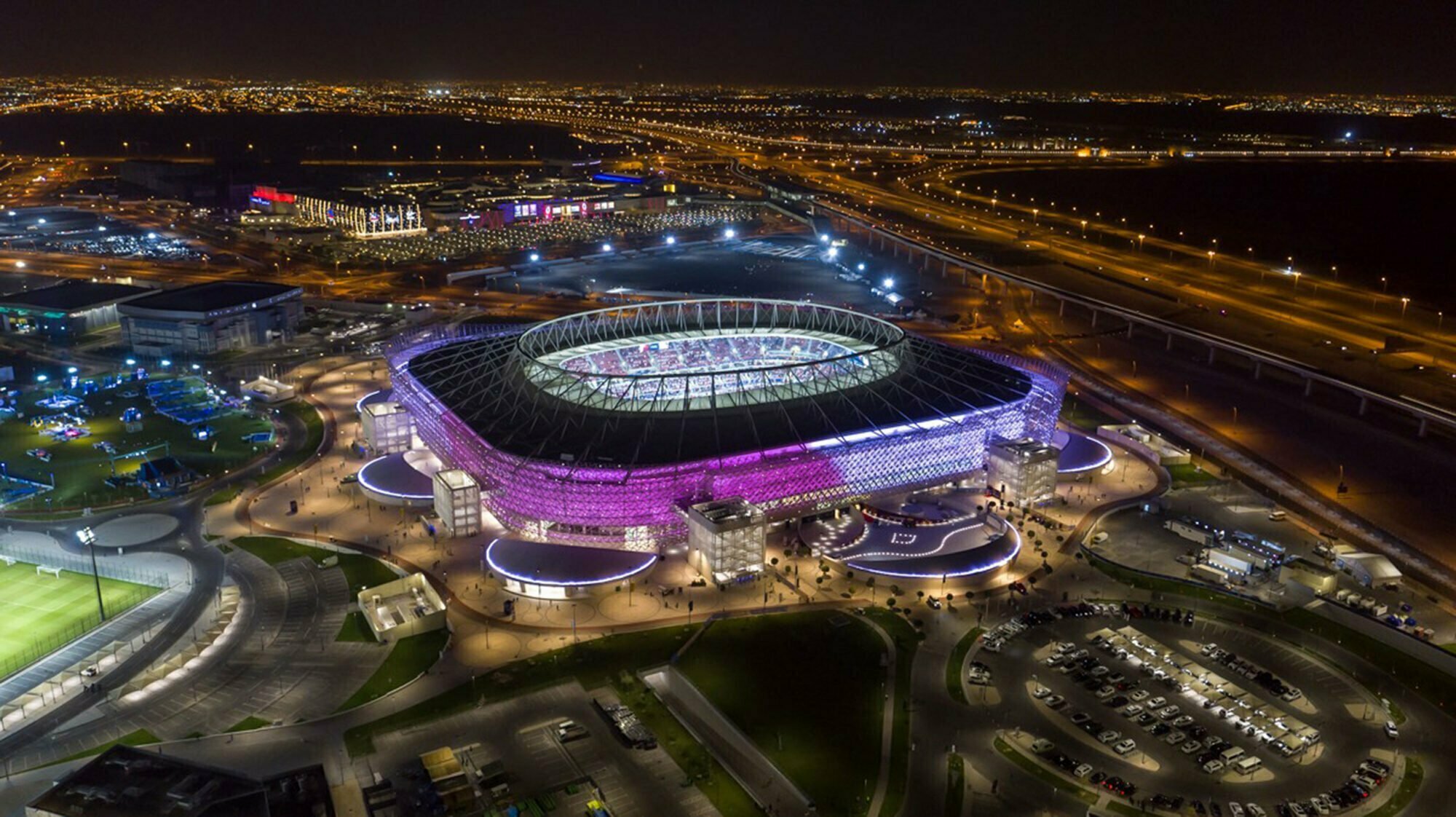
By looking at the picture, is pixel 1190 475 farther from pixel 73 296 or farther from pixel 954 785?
pixel 73 296

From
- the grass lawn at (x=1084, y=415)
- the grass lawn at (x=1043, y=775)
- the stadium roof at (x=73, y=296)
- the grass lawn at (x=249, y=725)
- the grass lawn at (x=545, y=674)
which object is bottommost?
the grass lawn at (x=249, y=725)

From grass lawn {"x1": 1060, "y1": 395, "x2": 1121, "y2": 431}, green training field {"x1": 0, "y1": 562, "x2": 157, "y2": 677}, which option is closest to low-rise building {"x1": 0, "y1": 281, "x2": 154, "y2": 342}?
green training field {"x1": 0, "y1": 562, "x2": 157, "y2": 677}

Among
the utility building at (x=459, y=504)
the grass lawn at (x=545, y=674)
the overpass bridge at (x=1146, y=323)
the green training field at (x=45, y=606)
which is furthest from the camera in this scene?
the overpass bridge at (x=1146, y=323)

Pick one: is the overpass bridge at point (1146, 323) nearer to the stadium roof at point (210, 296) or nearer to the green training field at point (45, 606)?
the stadium roof at point (210, 296)

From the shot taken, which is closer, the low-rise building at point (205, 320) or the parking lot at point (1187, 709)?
the parking lot at point (1187, 709)

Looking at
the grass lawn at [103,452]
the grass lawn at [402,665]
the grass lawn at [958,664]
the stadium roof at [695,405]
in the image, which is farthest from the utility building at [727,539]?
the grass lawn at [103,452]

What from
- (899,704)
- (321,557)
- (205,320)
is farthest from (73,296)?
(899,704)

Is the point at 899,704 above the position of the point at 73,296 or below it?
below
